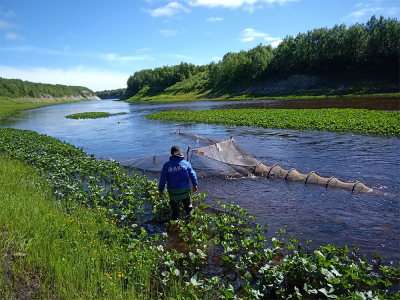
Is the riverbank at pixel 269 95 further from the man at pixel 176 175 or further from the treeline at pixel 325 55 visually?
the man at pixel 176 175

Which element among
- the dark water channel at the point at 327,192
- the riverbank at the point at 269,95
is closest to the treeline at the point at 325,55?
the riverbank at the point at 269,95

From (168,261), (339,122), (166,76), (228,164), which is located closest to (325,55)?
(339,122)

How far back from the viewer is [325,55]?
8088 centimetres

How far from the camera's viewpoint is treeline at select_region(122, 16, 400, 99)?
7131cm

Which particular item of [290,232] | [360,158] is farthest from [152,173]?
[360,158]

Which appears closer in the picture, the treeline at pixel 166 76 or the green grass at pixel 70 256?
the green grass at pixel 70 256

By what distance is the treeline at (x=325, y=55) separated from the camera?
7131 centimetres

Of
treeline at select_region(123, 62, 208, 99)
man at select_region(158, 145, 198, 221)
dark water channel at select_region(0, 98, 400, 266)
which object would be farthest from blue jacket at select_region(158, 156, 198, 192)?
treeline at select_region(123, 62, 208, 99)

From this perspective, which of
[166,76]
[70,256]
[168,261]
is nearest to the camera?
[70,256]

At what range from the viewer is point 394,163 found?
13836 millimetres

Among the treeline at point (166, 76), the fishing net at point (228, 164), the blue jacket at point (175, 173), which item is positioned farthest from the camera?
the treeline at point (166, 76)

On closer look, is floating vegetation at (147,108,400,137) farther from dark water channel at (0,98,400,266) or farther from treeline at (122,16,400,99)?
treeline at (122,16,400,99)

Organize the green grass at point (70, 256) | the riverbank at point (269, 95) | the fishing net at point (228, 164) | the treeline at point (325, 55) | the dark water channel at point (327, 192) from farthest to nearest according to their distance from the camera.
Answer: the treeline at point (325, 55), the riverbank at point (269, 95), the fishing net at point (228, 164), the dark water channel at point (327, 192), the green grass at point (70, 256)

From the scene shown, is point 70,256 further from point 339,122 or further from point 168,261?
point 339,122
